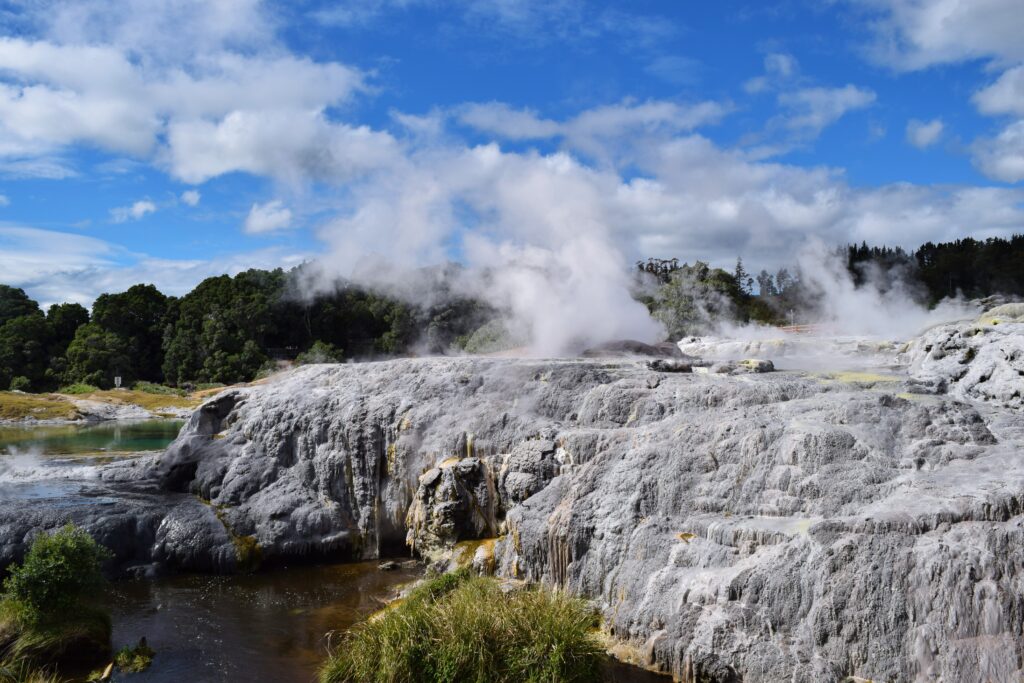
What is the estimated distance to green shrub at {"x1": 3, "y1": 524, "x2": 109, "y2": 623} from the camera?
11328 mm

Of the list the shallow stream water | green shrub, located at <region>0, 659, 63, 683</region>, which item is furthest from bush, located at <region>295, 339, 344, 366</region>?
green shrub, located at <region>0, 659, 63, 683</region>

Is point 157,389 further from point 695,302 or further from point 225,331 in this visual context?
point 695,302

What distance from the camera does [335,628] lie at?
13.0m

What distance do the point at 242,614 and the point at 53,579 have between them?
3387mm

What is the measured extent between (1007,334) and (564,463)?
9.58 metres

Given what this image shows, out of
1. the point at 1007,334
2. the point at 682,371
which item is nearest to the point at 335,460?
the point at 682,371

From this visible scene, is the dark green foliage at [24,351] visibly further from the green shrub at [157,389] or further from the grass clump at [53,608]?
the grass clump at [53,608]

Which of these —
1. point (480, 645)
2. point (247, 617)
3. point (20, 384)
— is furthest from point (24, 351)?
point (480, 645)

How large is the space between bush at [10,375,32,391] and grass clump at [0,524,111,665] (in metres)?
56.1

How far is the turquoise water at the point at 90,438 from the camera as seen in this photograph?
31.4 meters

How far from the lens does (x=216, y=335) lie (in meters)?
59.0

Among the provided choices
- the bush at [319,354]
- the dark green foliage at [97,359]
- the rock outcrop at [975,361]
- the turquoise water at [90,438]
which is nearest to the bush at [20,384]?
the dark green foliage at [97,359]

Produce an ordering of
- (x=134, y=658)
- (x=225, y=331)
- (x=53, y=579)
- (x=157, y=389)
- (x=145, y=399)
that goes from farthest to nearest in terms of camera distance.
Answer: (x=225, y=331)
(x=157, y=389)
(x=145, y=399)
(x=134, y=658)
(x=53, y=579)

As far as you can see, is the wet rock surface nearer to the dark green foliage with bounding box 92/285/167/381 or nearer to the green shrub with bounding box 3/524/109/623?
the green shrub with bounding box 3/524/109/623
